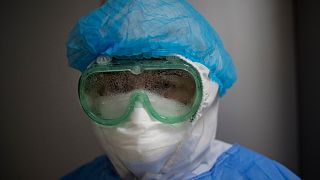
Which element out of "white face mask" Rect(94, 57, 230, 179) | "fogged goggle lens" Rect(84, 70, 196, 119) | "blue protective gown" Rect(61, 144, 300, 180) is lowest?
"blue protective gown" Rect(61, 144, 300, 180)

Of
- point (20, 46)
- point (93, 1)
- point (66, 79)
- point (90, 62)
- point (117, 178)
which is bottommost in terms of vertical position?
point (117, 178)

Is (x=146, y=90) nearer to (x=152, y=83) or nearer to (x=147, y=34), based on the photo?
(x=152, y=83)

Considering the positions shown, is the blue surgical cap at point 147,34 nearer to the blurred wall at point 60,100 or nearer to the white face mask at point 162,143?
the white face mask at point 162,143

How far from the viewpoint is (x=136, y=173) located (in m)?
0.82

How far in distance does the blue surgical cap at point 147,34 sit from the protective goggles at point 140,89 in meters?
0.03

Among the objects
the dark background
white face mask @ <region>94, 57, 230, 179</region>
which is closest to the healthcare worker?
white face mask @ <region>94, 57, 230, 179</region>

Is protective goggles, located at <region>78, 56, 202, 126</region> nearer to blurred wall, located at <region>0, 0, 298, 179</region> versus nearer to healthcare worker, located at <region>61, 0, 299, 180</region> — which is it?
healthcare worker, located at <region>61, 0, 299, 180</region>

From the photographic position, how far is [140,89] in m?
0.79

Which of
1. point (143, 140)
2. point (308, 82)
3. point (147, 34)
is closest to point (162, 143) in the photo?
point (143, 140)

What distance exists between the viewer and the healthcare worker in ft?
2.45

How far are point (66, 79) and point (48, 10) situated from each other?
303mm

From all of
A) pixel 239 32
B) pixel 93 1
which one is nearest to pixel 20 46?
pixel 93 1

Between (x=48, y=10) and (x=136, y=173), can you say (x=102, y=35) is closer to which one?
(x=136, y=173)

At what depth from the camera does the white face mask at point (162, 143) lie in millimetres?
747
